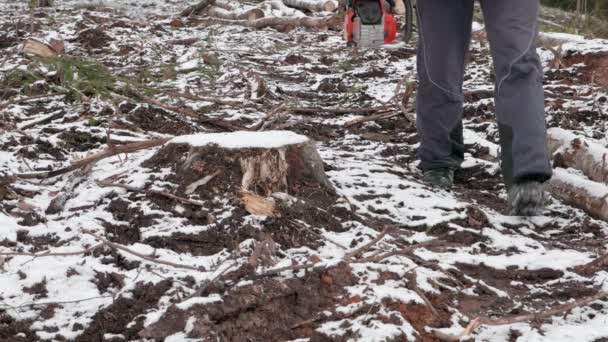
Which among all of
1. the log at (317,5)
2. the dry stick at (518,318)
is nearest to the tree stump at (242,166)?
the dry stick at (518,318)

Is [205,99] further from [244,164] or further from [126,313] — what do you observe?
[126,313]

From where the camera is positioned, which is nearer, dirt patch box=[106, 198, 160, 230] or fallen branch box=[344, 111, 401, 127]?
dirt patch box=[106, 198, 160, 230]

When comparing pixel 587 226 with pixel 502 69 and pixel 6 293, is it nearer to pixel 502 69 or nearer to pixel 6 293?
pixel 502 69

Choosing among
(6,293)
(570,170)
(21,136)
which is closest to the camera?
(6,293)

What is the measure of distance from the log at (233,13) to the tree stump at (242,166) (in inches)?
267

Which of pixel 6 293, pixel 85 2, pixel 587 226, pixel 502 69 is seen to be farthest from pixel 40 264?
pixel 85 2

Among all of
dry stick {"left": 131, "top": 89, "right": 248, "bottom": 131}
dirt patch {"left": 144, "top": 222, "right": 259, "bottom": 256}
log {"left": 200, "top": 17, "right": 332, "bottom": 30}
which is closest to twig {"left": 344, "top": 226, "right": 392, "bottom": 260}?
dirt patch {"left": 144, "top": 222, "right": 259, "bottom": 256}

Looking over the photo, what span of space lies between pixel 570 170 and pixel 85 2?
8.64 metres

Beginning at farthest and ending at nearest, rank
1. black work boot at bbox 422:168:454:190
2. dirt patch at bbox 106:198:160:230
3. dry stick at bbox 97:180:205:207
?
black work boot at bbox 422:168:454:190 → dry stick at bbox 97:180:205:207 → dirt patch at bbox 106:198:160:230

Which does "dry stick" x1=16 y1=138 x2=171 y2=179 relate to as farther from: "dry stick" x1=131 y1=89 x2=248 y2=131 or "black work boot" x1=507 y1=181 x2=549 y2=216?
"black work boot" x1=507 y1=181 x2=549 y2=216

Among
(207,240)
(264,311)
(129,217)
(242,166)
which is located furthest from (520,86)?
(129,217)

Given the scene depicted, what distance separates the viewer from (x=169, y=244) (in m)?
2.40

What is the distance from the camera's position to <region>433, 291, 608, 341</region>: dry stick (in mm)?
1897

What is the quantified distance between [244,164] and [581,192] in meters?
1.41
